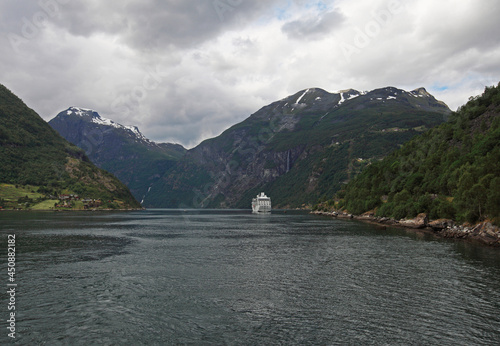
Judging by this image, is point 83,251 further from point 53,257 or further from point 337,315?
point 337,315

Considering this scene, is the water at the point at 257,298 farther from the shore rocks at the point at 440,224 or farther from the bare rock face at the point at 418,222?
the bare rock face at the point at 418,222

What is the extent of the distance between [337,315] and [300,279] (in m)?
11.8

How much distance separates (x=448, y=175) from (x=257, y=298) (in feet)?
303

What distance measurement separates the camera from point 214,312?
85.8 feet

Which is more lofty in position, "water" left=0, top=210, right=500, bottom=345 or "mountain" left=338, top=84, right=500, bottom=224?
"mountain" left=338, top=84, right=500, bottom=224

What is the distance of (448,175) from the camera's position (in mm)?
97750

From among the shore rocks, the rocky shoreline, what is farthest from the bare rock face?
the shore rocks

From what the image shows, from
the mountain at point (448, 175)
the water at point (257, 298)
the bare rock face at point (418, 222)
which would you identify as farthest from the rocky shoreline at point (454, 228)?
the water at point (257, 298)

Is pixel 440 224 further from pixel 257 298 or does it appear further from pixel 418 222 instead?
pixel 257 298

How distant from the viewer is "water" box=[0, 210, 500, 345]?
21.5 m

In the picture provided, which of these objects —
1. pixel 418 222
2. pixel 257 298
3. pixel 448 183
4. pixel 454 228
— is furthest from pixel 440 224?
pixel 257 298

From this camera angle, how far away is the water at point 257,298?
21.5 meters

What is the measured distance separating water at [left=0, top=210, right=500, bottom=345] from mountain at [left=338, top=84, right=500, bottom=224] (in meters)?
22.7

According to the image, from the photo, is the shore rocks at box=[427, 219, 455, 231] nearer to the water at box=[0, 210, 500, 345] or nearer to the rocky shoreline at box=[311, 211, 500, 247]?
the rocky shoreline at box=[311, 211, 500, 247]
